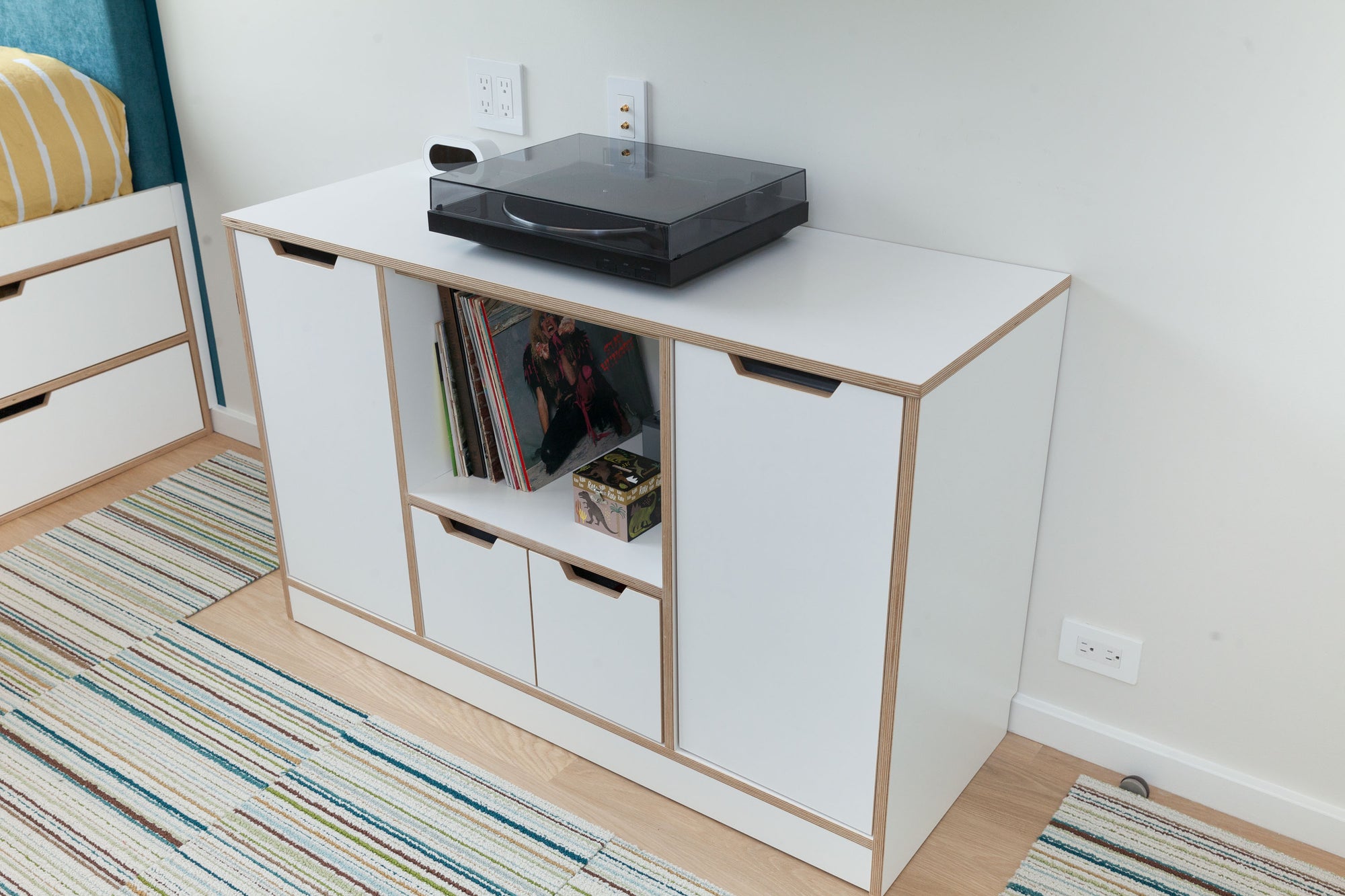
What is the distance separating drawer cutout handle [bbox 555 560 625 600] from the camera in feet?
5.60

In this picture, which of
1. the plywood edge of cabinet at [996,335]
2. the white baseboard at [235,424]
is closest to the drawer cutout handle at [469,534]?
the plywood edge of cabinet at [996,335]

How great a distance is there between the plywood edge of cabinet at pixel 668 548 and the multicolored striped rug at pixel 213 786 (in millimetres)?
216

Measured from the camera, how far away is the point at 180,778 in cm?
183

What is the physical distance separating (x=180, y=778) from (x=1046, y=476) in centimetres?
142

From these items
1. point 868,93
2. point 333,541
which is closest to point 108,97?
point 333,541

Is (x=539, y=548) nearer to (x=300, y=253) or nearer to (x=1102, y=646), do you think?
(x=300, y=253)

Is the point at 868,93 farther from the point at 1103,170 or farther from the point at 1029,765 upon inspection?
the point at 1029,765

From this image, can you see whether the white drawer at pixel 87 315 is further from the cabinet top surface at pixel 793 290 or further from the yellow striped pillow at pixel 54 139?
the cabinet top surface at pixel 793 290

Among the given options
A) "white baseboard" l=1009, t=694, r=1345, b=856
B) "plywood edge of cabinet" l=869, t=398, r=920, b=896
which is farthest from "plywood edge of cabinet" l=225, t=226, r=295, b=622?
"white baseboard" l=1009, t=694, r=1345, b=856

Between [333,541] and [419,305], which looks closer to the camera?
[419,305]

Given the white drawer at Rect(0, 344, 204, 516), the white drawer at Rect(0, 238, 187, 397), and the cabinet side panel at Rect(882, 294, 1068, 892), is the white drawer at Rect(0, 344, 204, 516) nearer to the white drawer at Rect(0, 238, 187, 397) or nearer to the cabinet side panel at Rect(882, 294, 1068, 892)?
the white drawer at Rect(0, 238, 187, 397)

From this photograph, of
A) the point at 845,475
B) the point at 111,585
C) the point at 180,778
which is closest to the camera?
the point at 845,475

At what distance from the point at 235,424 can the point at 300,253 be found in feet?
3.66

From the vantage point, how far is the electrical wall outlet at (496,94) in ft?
6.75
